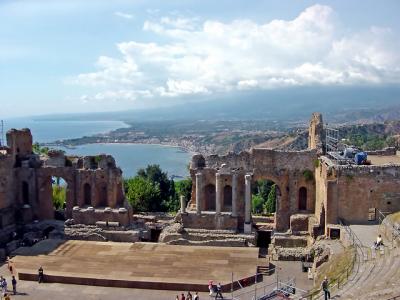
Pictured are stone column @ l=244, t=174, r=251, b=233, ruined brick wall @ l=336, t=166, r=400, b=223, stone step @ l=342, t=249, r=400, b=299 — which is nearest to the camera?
stone step @ l=342, t=249, r=400, b=299

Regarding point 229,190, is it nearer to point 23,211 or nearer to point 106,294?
point 106,294

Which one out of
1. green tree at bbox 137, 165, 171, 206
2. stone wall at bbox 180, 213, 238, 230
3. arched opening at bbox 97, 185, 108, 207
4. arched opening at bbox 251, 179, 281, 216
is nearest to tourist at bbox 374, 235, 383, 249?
stone wall at bbox 180, 213, 238, 230

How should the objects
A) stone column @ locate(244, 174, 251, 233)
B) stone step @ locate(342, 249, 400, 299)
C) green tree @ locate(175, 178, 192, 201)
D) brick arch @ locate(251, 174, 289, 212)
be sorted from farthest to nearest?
1. green tree @ locate(175, 178, 192, 201)
2. brick arch @ locate(251, 174, 289, 212)
3. stone column @ locate(244, 174, 251, 233)
4. stone step @ locate(342, 249, 400, 299)

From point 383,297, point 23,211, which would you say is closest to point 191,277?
point 383,297

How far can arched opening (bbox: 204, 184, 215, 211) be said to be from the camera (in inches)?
1522

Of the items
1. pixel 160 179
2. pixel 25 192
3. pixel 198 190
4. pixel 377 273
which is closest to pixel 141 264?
pixel 198 190

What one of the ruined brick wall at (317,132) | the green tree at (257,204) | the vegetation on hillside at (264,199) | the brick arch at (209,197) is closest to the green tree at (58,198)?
the brick arch at (209,197)

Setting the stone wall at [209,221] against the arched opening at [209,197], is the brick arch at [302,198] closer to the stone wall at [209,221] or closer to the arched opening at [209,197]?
the stone wall at [209,221]

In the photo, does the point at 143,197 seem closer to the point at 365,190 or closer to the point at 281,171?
the point at 281,171

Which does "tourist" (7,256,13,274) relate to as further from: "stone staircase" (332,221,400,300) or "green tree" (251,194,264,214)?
"green tree" (251,194,264,214)

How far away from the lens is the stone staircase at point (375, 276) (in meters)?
20.3

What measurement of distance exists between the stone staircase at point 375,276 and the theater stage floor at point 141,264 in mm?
7207

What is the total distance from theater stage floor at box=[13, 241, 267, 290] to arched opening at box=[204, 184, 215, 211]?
189 inches

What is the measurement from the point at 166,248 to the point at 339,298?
15844mm
